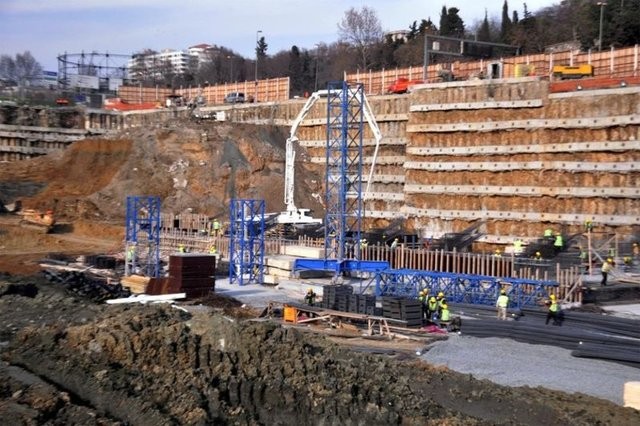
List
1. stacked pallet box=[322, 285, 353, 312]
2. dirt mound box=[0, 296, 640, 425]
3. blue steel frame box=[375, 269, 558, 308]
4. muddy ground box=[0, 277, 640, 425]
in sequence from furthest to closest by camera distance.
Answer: blue steel frame box=[375, 269, 558, 308]
stacked pallet box=[322, 285, 353, 312]
dirt mound box=[0, 296, 640, 425]
muddy ground box=[0, 277, 640, 425]

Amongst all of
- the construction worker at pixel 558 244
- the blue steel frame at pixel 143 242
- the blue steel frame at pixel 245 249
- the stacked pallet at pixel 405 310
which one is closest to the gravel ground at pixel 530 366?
the stacked pallet at pixel 405 310

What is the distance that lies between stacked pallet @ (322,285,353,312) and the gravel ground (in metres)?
3.81

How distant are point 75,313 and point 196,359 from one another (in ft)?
22.6

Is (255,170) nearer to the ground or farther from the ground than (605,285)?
farther from the ground

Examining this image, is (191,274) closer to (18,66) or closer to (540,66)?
(540,66)

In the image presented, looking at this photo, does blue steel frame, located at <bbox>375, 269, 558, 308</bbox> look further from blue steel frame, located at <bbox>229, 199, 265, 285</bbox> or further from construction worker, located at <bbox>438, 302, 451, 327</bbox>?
blue steel frame, located at <bbox>229, 199, 265, 285</bbox>

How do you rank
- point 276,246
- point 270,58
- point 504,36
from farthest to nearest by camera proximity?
point 270,58 < point 504,36 < point 276,246

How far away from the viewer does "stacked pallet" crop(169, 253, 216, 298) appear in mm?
26594

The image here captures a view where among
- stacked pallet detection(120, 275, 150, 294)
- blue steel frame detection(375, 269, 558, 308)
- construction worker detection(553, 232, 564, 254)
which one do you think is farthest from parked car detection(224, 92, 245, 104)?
blue steel frame detection(375, 269, 558, 308)

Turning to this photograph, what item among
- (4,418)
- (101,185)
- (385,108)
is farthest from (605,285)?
(101,185)

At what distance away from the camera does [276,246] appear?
34.9 metres

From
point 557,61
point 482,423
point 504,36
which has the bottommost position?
point 482,423

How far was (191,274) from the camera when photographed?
26.8m

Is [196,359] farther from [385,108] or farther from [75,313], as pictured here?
[385,108]
